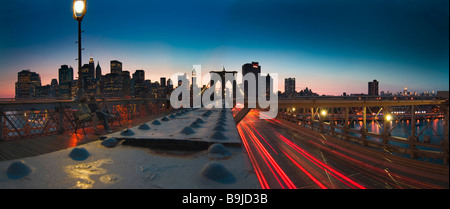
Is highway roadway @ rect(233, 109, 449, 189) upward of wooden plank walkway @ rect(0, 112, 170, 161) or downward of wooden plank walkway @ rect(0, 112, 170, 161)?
downward

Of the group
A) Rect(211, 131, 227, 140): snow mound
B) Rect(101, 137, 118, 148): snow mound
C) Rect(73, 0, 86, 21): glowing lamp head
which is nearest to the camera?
Rect(101, 137, 118, 148): snow mound

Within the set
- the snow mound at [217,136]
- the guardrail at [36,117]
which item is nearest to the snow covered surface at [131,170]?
the snow mound at [217,136]

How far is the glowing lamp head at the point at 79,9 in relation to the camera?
998cm

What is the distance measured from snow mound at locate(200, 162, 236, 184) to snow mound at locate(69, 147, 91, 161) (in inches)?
96.6

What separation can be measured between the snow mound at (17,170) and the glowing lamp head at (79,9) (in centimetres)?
1053

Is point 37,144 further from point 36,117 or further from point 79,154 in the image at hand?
point 79,154

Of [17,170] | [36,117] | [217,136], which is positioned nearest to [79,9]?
[36,117]

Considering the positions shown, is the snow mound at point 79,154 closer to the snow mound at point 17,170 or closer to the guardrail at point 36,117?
the snow mound at point 17,170

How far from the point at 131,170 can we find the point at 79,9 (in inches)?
445

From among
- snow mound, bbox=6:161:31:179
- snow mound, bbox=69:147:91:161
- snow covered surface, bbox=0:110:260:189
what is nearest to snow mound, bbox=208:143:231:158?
snow covered surface, bbox=0:110:260:189

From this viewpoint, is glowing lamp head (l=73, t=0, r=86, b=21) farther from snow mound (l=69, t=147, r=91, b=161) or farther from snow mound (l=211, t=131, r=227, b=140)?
snow mound (l=211, t=131, r=227, b=140)

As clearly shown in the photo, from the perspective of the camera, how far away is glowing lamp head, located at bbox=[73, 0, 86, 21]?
32.7ft

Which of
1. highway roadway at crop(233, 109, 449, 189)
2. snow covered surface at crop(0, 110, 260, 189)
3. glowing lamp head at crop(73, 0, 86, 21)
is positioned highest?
glowing lamp head at crop(73, 0, 86, 21)
